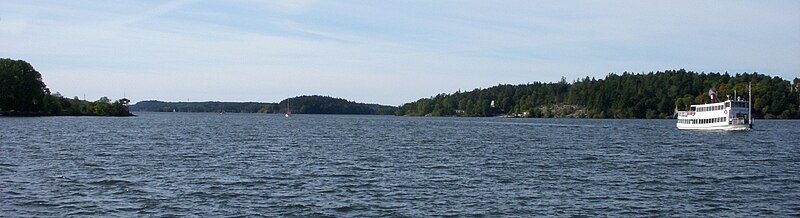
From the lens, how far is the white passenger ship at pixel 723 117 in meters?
111

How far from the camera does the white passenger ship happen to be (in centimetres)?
11056

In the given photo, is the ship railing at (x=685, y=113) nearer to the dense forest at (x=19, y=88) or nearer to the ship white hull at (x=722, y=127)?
the ship white hull at (x=722, y=127)

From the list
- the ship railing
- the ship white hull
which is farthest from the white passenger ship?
the ship railing

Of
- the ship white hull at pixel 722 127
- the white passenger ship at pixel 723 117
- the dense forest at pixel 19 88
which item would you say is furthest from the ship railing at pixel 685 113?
the dense forest at pixel 19 88

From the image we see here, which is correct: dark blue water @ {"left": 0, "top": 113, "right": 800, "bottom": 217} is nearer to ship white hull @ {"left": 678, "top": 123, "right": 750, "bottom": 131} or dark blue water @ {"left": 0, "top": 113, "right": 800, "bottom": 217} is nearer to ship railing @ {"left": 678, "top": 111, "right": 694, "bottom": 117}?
ship white hull @ {"left": 678, "top": 123, "right": 750, "bottom": 131}

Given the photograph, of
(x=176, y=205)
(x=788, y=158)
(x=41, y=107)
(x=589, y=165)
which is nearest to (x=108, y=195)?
(x=176, y=205)

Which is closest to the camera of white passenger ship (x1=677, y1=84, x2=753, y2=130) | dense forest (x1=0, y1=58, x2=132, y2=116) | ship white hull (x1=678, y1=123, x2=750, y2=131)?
ship white hull (x1=678, y1=123, x2=750, y2=131)

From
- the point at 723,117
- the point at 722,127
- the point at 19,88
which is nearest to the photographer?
the point at 722,127

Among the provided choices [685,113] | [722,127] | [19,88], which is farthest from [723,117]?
[19,88]

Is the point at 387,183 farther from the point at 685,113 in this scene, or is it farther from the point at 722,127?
the point at 685,113

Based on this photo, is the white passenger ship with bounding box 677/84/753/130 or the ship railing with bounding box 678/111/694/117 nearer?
the white passenger ship with bounding box 677/84/753/130

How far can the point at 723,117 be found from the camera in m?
112

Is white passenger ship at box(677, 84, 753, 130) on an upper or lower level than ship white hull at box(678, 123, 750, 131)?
upper

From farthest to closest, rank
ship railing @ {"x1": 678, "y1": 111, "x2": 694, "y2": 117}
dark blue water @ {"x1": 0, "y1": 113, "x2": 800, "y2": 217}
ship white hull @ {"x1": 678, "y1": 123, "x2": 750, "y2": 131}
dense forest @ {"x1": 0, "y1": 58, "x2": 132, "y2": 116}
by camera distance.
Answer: dense forest @ {"x1": 0, "y1": 58, "x2": 132, "y2": 116} < ship railing @ {"x1": 678, "y1": 111, "x2": 694, "y2": 117} < ship white hull @ {"x1": 678, "y1": 123, "x2": 750, "y2": 131} < dark blue water @ {"x1": 0, "y1": 113, "x2": 800, "y2": 217}
